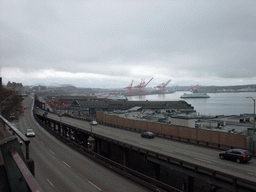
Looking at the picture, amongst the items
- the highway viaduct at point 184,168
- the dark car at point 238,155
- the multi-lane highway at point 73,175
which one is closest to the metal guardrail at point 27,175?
the multi-lane highway at point 73,175

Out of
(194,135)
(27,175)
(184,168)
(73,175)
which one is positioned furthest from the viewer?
(194,135)

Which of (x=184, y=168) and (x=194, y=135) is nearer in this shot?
(x=184, y=168)

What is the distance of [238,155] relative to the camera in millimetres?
14430

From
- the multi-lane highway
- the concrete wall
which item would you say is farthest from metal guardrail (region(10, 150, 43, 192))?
the concrete wall

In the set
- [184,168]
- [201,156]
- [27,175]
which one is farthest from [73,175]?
[27,175]

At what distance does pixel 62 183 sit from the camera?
11867 millimetres

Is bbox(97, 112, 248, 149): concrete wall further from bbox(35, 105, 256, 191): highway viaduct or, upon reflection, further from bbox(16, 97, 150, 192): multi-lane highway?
bbox(16, 97, 150, 192): multi-lane highway

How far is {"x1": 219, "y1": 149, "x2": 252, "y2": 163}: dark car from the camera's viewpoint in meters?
14.2

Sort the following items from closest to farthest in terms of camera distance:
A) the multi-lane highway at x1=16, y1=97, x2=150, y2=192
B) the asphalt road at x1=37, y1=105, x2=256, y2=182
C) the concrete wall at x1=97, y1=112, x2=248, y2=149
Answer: the multi-lane highway at x1=16, y1=97, x2=150, y2=192 → the asphalt road at x1=37, y1=105, x2=256, y2=182 → the concrete wall at x1=97, y1=112, x2=248, y2=149

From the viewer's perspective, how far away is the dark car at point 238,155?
14.2m

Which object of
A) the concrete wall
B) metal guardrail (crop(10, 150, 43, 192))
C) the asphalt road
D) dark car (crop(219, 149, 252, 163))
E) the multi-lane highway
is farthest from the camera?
the concrete wall

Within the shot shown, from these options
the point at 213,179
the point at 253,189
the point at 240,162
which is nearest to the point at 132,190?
the point at 213,179

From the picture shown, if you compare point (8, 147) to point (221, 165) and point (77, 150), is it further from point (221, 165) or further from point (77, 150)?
→ point (77, 150)

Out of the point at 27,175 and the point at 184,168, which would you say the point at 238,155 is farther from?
the point at 27,175
